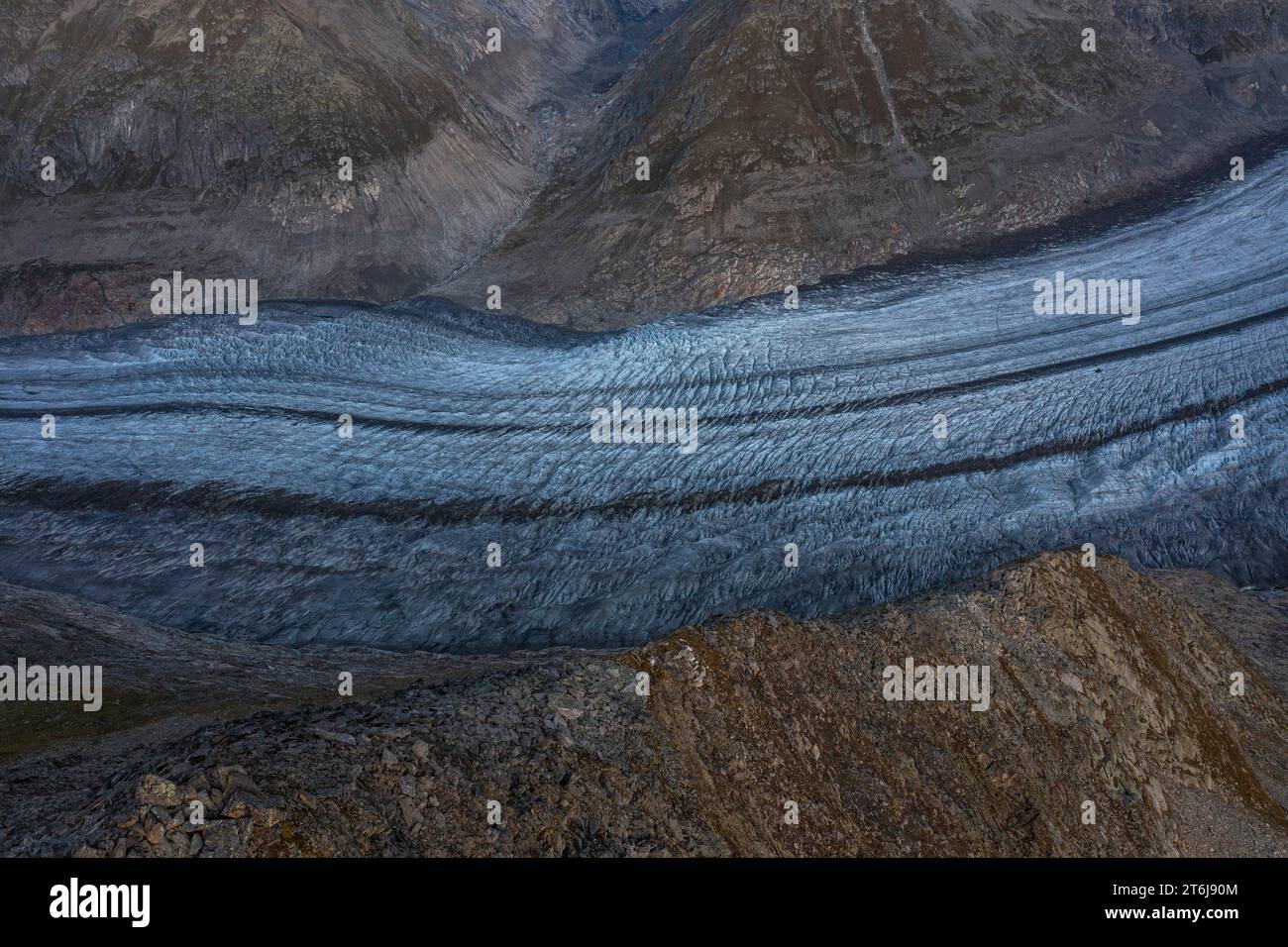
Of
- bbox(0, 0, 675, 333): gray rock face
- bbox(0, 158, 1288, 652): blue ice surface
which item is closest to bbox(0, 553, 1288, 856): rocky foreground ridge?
bbox(0, 158, 1288, 652): blue ice surface

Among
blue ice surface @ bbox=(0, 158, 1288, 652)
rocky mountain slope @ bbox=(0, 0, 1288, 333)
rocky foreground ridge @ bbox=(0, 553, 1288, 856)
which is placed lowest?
rocky foreground ridge @ bbox=(0, 553, 1288, 856)

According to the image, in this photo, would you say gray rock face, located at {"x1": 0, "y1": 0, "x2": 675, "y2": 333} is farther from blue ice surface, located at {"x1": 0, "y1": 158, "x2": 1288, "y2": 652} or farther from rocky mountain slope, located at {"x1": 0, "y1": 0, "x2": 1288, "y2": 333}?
blue ice surface, located at {"x1": 0, "y1": 158, "x2": 1288, "y2": 652}

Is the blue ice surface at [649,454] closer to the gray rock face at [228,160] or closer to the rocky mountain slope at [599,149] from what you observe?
the rocky mountain slope at [599,149]

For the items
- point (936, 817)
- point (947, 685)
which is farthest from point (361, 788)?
point (947, 685)

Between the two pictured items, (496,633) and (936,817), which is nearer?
(936,817)

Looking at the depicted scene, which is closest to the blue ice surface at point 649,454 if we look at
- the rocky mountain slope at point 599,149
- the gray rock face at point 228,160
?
the rocky mountain slope at point 599,149

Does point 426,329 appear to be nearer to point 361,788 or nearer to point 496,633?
point 496,633
